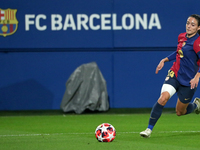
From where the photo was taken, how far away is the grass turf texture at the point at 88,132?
17.6 ft

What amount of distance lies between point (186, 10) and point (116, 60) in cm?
223

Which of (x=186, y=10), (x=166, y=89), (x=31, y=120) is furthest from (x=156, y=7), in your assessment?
(x=166, y=89)

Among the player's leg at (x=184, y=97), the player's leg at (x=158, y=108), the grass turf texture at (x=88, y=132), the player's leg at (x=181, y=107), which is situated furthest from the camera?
the player's leg at (x=181, y=107)

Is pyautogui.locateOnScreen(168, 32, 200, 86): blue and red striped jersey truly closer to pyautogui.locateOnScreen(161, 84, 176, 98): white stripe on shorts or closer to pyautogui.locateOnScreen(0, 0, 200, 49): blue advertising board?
pyautogui.locateOnScreen(161, 84, 176, 98): white stripe on shorts

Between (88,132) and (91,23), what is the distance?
463 centimetres

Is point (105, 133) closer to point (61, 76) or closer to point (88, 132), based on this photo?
point (88, 132)

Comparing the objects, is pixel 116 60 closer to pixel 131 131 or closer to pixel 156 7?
pixel 156 7

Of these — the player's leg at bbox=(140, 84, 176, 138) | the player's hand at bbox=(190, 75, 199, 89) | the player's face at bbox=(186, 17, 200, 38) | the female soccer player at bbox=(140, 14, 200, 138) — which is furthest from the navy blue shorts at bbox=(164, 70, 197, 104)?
the player's face at bbox=(186, 17, 200, 38)

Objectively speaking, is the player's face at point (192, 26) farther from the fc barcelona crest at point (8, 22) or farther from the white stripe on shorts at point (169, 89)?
the fc barcelona crest at point (8, 22)

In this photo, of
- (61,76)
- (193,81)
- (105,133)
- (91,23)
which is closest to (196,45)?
(193,81)

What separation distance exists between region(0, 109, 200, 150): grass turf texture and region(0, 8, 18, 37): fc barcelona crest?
2231 millimetres

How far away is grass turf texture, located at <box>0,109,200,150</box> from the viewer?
5.35m

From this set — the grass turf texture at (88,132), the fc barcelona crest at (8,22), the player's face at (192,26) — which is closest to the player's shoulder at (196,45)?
the player's face at (192,26)

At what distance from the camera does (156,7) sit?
10922 millimetres
